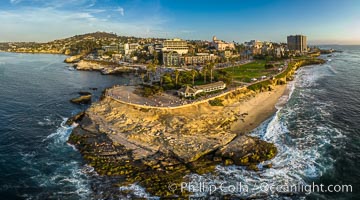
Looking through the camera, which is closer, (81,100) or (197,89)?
(197,89)

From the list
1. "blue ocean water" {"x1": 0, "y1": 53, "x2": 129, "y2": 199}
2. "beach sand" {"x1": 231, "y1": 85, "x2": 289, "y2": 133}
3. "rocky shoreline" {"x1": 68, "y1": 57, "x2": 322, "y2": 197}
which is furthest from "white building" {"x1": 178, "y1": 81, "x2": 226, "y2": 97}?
"blue ocean water" {"x1": 0, "y1": 53, "x2": 129, "y2": 199}

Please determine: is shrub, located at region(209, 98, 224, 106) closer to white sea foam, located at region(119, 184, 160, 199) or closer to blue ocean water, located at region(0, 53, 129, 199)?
blue ocean water, located at region(0, 53, 129, 199)

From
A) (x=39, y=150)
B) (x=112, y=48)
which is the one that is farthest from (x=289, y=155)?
(x=112, y=48)

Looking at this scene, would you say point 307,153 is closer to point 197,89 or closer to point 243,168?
point 243,168

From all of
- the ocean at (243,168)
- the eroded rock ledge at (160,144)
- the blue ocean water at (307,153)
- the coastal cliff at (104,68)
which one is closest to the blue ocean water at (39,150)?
the ocean at (243,168)

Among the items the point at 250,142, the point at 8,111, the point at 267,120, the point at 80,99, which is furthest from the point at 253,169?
the point at 8,111

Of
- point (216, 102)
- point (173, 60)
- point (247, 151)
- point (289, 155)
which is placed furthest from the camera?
point (173, 60)
